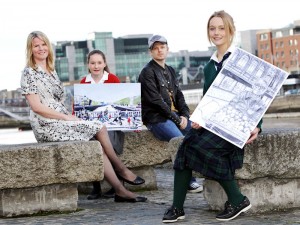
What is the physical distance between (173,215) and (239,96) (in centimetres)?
100

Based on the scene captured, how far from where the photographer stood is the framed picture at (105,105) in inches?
283

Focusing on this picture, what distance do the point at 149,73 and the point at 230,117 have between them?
2.18m

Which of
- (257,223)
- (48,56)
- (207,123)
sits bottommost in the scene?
(257,223)

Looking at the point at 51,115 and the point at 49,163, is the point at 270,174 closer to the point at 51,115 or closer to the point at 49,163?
the point at 49,163

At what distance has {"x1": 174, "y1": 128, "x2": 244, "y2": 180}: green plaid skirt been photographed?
18.0ft

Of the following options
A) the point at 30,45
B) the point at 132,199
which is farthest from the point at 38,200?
the point at 30,45

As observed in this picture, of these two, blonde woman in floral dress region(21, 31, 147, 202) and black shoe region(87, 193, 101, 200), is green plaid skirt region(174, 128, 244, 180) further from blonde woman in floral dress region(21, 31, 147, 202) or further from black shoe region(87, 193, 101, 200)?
black shoe region(87, 193, 101, 200)

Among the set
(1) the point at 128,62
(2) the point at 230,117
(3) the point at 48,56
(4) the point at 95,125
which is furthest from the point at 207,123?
(1) the point at 128,62

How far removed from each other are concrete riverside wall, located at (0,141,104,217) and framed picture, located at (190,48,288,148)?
1129mm

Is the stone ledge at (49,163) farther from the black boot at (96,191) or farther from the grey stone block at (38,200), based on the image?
the black boot at (96,191)

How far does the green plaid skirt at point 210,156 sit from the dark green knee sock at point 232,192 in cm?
4

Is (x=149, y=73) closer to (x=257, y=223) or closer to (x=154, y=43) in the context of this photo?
(x=154, y=43)

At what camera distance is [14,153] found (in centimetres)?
598

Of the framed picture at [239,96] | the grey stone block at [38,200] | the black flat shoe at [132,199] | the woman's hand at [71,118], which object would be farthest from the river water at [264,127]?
the framed picture at [239,96]
